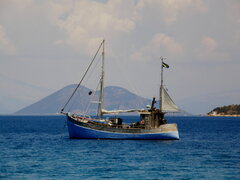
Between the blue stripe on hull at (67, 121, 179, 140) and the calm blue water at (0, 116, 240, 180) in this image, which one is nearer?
the calm blue water at (0, 116, 240, 180)

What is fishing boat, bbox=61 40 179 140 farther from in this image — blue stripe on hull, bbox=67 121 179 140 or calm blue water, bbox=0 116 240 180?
calm blue water, bbox=0 116 240 180

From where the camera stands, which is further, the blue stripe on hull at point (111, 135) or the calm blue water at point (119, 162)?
the blue stripe on hull at point (111, 135)

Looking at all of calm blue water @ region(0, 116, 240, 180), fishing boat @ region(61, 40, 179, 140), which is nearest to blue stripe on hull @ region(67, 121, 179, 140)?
fishing boat @ region(61, 40, 179, 140)

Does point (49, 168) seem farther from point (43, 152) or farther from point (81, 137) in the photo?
point (81, 137)

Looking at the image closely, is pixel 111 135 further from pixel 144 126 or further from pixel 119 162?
pixel 119 162

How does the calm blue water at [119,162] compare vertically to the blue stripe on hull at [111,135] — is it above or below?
below

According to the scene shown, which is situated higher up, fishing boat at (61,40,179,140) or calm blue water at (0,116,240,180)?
fishing boat at (61,40,179,140)

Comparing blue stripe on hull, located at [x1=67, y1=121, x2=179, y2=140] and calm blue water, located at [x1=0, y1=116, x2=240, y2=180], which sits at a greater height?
blue stripe on hull, located at [x1=67, y1=121, x2=179, y2=140]

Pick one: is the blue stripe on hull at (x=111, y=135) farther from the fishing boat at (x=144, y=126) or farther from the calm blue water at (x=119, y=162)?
the calm blue water at (x=119, y=162)

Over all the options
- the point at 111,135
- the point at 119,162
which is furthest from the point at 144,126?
the point at 119,162

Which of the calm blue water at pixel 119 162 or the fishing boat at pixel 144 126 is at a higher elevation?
the fishing boat at pixel 144 126

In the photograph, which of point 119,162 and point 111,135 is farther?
point 111,135

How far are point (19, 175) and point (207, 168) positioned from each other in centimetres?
1639

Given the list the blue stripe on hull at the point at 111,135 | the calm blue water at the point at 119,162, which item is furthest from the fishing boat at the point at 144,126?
the calm blue water at the point at 119,162
